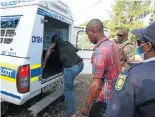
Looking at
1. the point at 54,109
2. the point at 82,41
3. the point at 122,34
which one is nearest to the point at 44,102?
the point at 54,109

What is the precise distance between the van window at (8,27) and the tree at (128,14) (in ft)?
63.8

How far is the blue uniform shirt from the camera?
1.41m

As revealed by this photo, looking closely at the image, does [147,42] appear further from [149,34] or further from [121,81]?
[121,81]

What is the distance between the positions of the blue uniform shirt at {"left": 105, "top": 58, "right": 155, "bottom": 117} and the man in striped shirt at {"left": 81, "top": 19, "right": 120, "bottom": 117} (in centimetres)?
118

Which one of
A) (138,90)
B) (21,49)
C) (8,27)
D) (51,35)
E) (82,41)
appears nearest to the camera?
(138,90)

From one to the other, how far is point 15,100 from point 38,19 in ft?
4.31

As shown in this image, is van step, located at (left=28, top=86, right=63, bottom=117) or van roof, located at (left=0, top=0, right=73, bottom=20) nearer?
van roof, located at (left=0, top=0, right=73, bottom=20)

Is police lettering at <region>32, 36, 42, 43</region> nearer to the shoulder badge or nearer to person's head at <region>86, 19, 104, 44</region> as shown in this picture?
person's head at <region>86, 19, 104, 44</region>

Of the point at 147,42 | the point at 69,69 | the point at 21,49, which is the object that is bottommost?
the point at 69,69

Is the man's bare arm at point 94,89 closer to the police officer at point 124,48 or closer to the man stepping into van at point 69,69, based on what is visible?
the man stepping into van at point 69,69

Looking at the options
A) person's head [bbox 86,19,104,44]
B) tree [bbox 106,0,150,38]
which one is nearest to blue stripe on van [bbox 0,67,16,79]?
person's head [bbox 86,19,104,44]

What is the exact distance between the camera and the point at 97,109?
2713 millimetres

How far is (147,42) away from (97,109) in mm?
1354

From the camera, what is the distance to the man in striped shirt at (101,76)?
2.69m
